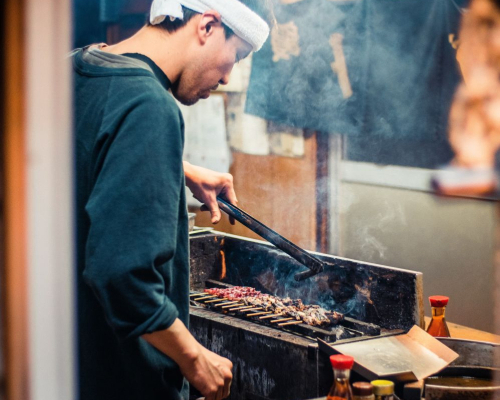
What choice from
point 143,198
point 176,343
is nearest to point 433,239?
point 176,343

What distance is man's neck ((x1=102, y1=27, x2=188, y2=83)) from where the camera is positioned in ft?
7.56

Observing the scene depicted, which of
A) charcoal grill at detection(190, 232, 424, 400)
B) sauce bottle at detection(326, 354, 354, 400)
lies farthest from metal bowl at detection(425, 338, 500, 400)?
charcoal grill at detection(190, 232, 424, 400)

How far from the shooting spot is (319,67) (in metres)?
5.39

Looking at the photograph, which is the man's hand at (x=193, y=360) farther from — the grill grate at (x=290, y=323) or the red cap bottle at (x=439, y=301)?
the red cap bottle at (x=439, y=301)

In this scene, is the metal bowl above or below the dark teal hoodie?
below

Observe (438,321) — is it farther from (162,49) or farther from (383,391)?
(162,49)

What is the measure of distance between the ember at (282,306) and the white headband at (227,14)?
1.47 meters

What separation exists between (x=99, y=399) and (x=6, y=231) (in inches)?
48.8

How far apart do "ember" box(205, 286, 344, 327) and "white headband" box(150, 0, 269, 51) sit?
1.47 meters

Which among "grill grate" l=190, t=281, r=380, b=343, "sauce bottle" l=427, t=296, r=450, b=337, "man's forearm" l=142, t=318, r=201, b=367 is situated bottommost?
"grill grate" l=190, t=281, r=380, b=343

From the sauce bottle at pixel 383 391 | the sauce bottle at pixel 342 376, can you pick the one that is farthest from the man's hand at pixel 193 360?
the sauce bottle at pixel 383 391

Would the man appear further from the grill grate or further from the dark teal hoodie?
the grill grate

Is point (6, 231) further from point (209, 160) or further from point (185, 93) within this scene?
point (209, 160)

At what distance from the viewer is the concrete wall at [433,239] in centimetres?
523
